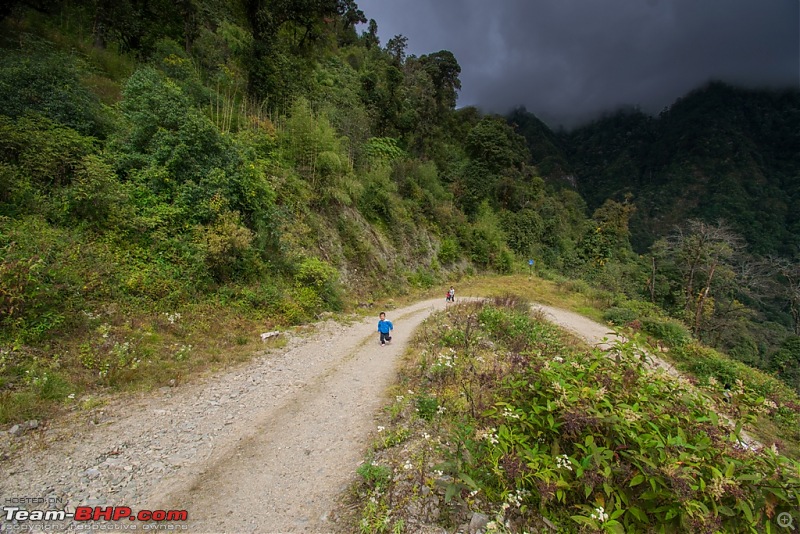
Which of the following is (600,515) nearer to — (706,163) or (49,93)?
(49,93)

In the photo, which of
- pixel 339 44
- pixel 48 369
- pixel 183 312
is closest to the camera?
pixel 48 369

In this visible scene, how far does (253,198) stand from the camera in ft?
38.2

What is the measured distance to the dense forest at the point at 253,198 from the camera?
7.75 metres

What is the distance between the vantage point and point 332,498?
3.89m

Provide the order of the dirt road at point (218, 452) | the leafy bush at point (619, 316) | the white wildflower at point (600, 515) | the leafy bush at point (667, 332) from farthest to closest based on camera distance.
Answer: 1. the leafy bush at point (619, 316)
2. the leafy bush at point (667, 332)
3. the dirt road at point (218, 452)
4. the white wildflower at point (600, 515)

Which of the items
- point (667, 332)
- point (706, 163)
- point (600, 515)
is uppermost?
point (706, 163)

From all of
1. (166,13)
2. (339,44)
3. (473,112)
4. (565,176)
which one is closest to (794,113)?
(565,176)

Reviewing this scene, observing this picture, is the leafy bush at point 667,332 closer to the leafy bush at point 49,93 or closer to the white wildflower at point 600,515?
the white wildflower at point 600,515

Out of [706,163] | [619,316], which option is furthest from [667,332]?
[706,163]

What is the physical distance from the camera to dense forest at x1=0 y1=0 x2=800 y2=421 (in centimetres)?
775

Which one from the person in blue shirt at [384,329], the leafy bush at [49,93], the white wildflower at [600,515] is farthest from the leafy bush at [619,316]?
the leafy bush at [49,93]

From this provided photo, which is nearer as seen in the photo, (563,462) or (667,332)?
(563,462)

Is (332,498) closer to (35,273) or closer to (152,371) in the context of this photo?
(152,371)

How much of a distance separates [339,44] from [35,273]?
151ft
